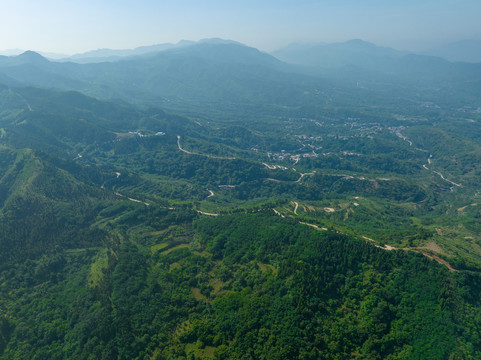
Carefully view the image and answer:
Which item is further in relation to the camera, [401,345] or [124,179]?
[124,179]

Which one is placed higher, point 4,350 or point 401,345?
point 401,345

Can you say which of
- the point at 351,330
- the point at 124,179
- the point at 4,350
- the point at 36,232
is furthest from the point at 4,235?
the point at 351,330

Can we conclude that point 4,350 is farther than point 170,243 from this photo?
No

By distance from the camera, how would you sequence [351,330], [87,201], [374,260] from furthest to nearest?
[87,201], [374,260], [351,330]

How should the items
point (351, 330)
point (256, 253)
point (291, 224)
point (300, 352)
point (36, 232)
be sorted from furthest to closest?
point (36, 232)
point (291, 224)
point (256, 253)
point (351, 330)
point (300, 352)

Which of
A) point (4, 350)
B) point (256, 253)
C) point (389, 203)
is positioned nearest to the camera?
point (4, 350)

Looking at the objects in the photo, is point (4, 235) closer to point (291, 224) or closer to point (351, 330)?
point (291, 224)

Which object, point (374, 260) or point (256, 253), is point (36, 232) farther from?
point (374, 260)

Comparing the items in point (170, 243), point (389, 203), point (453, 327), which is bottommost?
point (389, 203)

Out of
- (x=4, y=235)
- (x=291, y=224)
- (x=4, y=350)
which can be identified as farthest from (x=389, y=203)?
(x=4, y=235)
